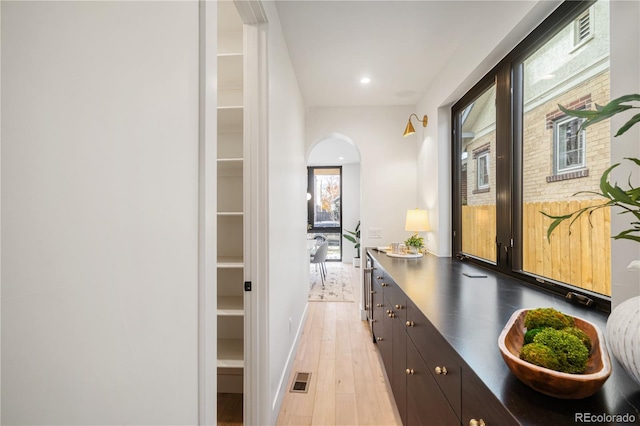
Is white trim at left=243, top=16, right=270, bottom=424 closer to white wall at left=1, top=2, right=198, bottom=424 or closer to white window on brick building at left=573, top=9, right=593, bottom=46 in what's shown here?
white wall at left=1, top=2, right=198, bottom=424

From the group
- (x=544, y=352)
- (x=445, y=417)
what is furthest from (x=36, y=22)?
(x=445, y=417)

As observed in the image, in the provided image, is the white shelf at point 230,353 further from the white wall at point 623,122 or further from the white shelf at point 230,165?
the white wall at point 623,122

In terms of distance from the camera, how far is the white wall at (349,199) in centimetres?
754

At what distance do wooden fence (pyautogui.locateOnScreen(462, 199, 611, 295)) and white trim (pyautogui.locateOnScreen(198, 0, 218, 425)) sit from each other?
120 cm

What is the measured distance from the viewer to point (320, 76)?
9.36ft

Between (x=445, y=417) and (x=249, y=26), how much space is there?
6.68ft

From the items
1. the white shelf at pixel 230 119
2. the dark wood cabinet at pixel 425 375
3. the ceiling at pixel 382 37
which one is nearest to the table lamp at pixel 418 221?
the dark wood cabinet at pixel 425 375

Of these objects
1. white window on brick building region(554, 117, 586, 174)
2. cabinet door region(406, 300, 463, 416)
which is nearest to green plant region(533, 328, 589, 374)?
cabinet door region(406, 300, 463, 416)

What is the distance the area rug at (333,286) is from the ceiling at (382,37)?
2995 millimetres

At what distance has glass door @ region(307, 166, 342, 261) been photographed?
763cm

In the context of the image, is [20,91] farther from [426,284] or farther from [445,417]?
[426,284]

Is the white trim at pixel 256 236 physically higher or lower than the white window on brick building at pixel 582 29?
lower

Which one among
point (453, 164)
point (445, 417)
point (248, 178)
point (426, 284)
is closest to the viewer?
point (445, 417)

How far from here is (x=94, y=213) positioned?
1.32 ft
